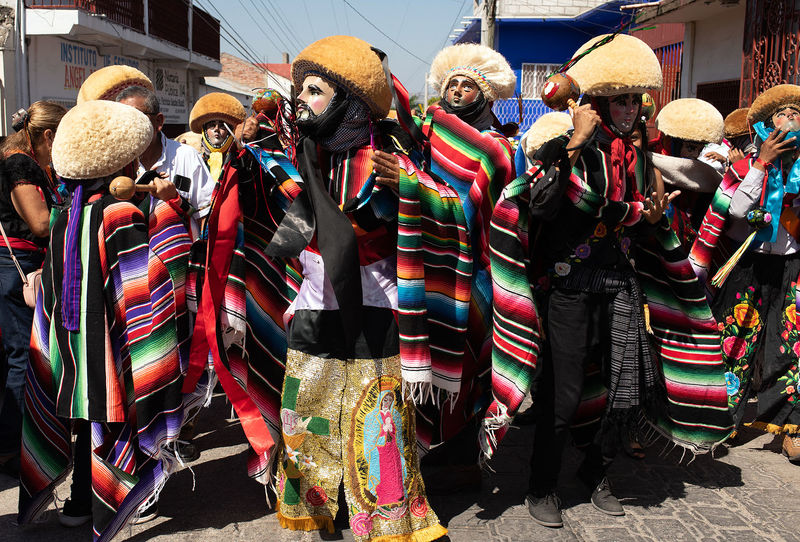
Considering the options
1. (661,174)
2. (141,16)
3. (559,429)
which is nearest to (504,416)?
(559,429)

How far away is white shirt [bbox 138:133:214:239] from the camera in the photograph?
4426 millimetres

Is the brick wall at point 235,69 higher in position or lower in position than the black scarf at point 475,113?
higher

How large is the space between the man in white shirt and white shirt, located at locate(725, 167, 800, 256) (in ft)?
9.98

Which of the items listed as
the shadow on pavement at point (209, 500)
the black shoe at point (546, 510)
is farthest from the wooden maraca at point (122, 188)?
the black shoe at point (546, 510)

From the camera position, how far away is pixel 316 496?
3.45 m

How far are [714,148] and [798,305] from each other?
164cm

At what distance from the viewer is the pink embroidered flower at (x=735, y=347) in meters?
4.76

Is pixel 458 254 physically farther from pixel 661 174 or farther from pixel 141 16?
pixel 141 16

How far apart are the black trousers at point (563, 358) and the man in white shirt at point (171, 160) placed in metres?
2.01

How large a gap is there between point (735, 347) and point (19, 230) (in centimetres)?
438

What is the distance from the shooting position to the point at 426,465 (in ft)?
14.6

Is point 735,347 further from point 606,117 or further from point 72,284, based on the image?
point 72,284

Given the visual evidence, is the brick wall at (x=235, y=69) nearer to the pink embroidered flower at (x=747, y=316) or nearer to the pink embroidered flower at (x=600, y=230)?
the pink embroidered flower at (x=747, y=316)

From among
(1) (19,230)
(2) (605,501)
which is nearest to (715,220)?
(2) (605,501)
